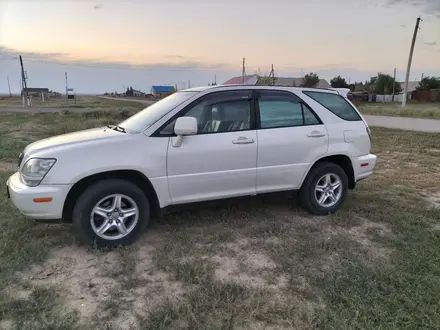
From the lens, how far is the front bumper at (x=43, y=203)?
11.5ft

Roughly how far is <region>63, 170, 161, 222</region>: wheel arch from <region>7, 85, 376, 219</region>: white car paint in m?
0.06

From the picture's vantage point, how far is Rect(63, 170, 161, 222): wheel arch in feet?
12.1

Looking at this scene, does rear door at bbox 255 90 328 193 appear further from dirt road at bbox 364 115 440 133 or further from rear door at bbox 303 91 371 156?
dirt road at bbox 364 115 440 133

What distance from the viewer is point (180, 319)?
2658mm

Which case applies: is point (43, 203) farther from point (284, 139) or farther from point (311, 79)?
point (311, 79)

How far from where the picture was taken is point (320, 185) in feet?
15.7

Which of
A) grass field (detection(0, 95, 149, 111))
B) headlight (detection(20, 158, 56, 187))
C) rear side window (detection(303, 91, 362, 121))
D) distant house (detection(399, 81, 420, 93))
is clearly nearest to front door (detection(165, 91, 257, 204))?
rear side window (detection(303, 91, 362, 121))

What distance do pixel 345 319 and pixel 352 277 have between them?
24.9 inches

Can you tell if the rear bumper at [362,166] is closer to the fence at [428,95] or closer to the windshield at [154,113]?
the windshield at [154,113]

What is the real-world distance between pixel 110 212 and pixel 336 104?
3.16 metres

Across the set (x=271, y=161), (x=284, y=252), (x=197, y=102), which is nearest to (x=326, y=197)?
(x=271, y=161)

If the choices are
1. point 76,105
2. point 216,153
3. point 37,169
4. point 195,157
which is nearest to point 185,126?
point 195,157

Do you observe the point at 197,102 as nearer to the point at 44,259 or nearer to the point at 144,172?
the point at 144,172

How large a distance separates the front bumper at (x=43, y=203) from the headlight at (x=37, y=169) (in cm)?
6
